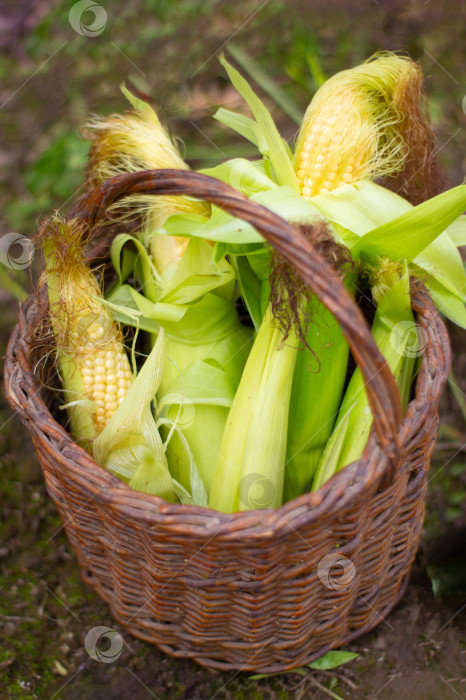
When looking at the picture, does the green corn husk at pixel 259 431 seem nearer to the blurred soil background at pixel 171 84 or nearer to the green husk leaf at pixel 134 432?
the green husk leaf at pixel 134 432

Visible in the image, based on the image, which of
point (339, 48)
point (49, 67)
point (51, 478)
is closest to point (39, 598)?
point (51, 478)

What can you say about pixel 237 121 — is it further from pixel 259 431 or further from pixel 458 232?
pixel 259 431

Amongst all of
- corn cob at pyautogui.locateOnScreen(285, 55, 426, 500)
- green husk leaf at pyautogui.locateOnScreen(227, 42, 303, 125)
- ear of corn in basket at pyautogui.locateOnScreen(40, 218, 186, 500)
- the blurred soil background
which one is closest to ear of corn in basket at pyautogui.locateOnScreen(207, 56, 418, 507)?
corn cob at pyautogui.locateOnScreen(285, 55, 426, 500)

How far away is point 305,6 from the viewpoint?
62.7 inches

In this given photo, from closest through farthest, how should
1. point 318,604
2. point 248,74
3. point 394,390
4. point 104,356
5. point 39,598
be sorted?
point 394,390 → point 318,604 → point 104,356 → point 39,598 → point 248,74

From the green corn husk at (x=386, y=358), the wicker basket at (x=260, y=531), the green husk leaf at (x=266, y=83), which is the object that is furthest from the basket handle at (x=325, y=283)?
the green husk leaf at (x=266, y=83)

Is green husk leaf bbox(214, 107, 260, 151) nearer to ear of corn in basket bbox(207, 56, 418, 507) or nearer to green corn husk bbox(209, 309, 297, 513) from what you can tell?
ear of corn in basket bbox(207, 56, 418, 507)

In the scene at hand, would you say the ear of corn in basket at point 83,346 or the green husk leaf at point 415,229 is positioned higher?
the ear of corn in basket at point 83,346

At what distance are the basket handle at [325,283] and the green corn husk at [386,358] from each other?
6.7 inches

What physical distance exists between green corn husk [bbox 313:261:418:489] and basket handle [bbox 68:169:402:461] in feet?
0.56

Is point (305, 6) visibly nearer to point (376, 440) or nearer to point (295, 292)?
point (295, 292)

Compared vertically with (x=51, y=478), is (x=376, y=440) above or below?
below

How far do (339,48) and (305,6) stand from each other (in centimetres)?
15

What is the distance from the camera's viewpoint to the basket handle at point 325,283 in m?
0.60
